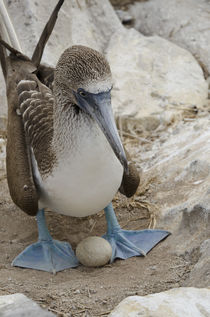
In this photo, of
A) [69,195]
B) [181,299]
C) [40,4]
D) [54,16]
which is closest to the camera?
[181,299]

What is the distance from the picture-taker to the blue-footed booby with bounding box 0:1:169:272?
Result: 3.10 meters

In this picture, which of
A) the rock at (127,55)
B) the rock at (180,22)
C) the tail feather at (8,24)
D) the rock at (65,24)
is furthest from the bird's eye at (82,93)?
the rock at (180,22)

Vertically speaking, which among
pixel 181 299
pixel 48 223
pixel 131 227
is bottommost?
pixel 48 223

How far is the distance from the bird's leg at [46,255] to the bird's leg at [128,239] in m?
0.30

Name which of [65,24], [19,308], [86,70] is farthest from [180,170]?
[65,24]

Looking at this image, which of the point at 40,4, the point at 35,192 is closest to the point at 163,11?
the point at 40,4

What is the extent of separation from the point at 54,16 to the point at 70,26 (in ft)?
6.23

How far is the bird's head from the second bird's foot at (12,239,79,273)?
107 cm

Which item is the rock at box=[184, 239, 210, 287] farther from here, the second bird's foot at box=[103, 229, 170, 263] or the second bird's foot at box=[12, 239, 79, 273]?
the second bird's foot at box=[12, 239, 79, 273]

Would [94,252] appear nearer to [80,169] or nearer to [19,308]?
[80,169]

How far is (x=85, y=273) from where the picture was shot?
3639 millimetres

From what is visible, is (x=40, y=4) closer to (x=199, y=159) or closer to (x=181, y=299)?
(x=199, y=159)

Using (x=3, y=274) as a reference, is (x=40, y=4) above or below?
above

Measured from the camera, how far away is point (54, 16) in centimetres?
422
